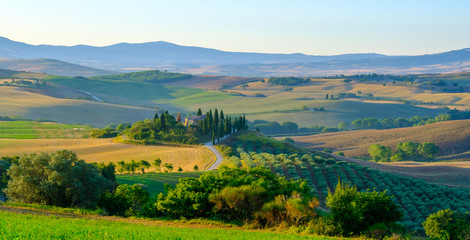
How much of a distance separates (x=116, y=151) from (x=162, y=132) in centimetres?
1320

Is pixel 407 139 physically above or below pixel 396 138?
above

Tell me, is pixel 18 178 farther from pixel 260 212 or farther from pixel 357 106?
pixel 357 106

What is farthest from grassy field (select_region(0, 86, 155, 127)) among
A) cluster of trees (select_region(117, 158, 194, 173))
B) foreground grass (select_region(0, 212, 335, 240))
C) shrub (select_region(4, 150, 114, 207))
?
foreground grass (select_region(0, 212, 335, 240))

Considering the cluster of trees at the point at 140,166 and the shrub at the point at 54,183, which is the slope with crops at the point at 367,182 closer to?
the cluster of trees at the point at 140,166

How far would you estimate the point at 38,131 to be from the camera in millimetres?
102688

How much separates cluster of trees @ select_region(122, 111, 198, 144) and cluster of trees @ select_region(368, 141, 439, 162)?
42.3 metres

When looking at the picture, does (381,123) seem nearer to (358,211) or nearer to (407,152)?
(407,152)

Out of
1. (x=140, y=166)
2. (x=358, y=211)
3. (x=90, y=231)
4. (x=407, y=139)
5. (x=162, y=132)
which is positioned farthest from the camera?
(x=407, y=139)

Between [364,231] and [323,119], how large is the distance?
486 feet

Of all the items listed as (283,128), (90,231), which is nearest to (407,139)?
(283,128)

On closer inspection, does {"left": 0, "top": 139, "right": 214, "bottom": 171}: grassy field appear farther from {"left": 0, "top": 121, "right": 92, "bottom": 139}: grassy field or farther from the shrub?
the shrub

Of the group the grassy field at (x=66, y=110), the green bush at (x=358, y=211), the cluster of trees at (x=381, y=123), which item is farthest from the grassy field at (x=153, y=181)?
the cluster of trees at (x=381, y=123)

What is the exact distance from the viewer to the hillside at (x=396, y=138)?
11642cm

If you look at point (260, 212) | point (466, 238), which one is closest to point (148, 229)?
point (260, 212)
